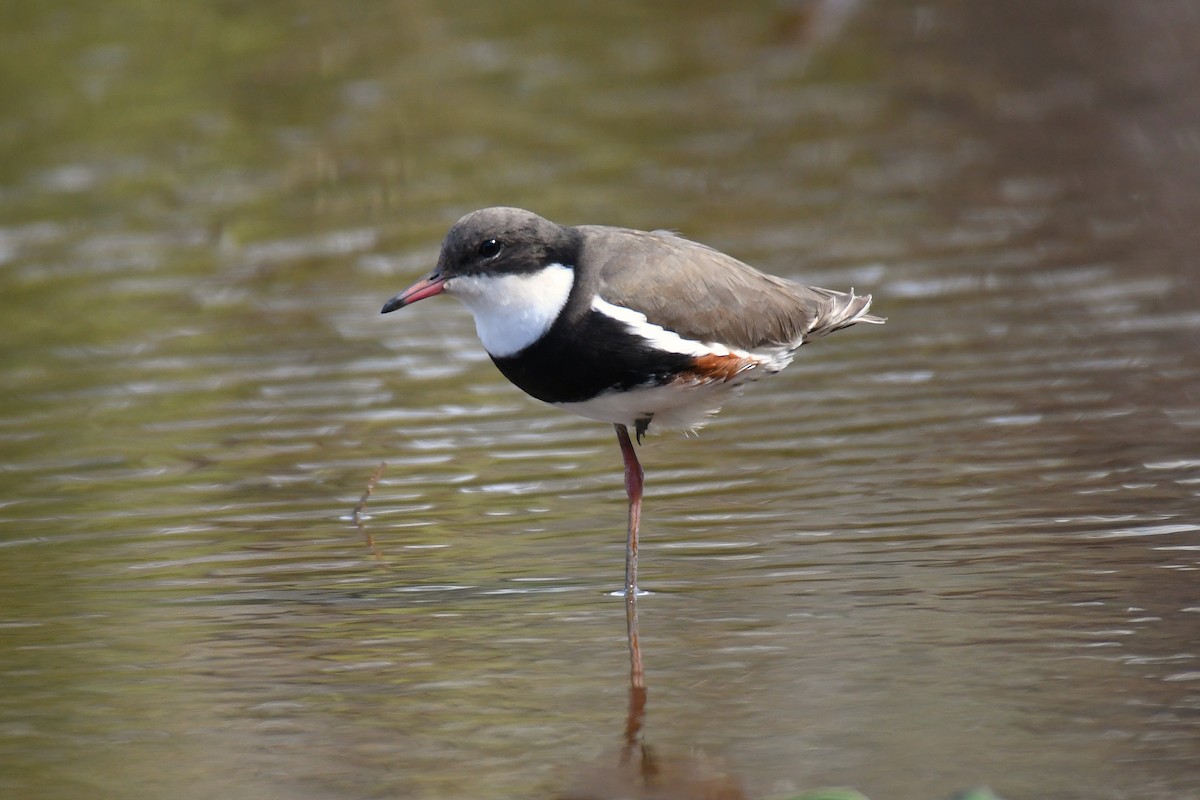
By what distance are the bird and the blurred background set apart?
725mm

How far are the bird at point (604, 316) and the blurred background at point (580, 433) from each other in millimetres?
725

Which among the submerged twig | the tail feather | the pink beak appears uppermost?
the pink beak

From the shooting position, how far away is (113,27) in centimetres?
1794

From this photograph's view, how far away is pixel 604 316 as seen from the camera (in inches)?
274

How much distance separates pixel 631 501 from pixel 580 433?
2.01m

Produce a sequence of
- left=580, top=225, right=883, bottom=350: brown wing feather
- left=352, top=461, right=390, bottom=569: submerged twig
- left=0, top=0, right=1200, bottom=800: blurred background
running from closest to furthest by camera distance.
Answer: left=0, top=0, right=1200, bottom=800: blurred background → left=580, top=225, right=883, bottom=350: brown wing feather → left=352, top=461, right=390, bottom=569: submerged twig

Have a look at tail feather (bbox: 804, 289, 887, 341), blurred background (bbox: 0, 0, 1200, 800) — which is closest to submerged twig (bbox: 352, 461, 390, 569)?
blurred background (bbox: 0, 0, 1200, 800)

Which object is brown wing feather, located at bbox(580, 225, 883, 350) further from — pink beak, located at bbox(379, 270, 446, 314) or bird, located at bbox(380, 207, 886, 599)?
pink beak, located at bbox(379, 270, 446, 314)

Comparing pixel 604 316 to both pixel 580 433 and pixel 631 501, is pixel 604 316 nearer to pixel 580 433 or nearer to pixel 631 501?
pixel 631 501

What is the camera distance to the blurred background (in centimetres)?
596

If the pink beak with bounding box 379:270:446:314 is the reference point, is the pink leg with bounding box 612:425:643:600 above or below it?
below

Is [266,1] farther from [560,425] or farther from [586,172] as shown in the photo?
[560,425]

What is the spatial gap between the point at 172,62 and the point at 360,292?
5979 mm

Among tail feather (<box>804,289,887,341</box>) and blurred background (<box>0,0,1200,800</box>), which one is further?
tail feather (<box>804,289,887,341</box>)
